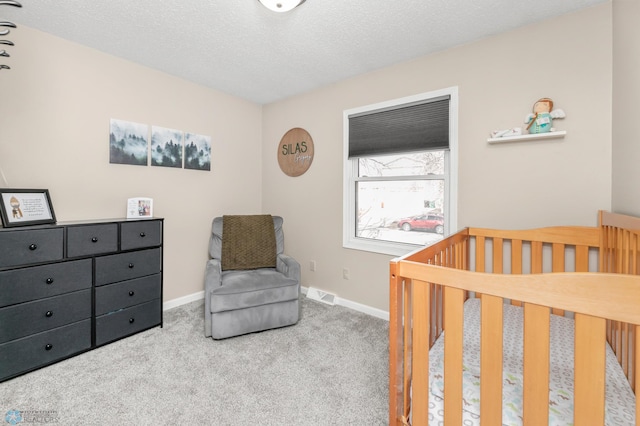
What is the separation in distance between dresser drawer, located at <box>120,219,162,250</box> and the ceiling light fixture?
1859mm

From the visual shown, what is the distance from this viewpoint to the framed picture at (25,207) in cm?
175

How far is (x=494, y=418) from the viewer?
0.89 meters

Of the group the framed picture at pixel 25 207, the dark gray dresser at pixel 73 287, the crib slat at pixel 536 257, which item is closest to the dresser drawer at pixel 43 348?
the dark gray dresser at pixel 73 287

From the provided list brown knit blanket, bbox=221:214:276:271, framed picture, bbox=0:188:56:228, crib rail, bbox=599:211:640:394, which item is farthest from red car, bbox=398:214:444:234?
framed picture, bbox=0:188:56:228

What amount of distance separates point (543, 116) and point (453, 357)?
171 cm

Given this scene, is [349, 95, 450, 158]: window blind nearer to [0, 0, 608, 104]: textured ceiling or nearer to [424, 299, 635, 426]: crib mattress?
[0, 0, 608, 104]: textured ceiling

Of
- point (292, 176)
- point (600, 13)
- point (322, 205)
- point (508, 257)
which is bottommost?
point (508, 257)

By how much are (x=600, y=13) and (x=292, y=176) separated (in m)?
2.73

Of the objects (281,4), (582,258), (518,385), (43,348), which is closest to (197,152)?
(281,4)

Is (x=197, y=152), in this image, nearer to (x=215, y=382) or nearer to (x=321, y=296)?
(x=321, y=296)

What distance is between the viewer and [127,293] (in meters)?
2.20

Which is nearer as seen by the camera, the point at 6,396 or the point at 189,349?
the point at 6,396

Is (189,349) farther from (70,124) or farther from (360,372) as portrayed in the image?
(70,124)

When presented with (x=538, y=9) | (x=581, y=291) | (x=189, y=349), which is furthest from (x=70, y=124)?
(x=538, y=9)
